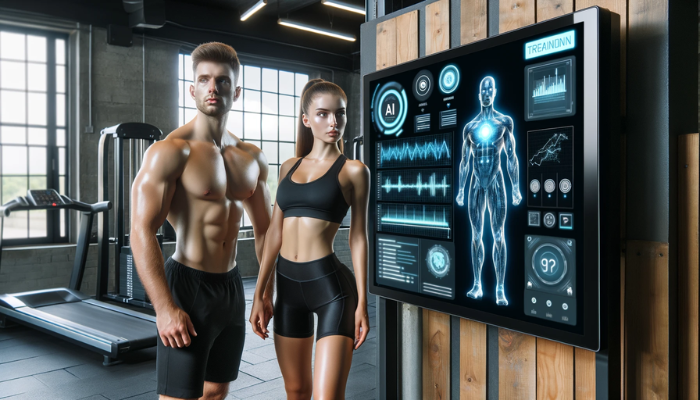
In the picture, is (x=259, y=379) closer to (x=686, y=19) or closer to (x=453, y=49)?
(x=453, y=49)

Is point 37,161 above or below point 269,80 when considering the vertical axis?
below

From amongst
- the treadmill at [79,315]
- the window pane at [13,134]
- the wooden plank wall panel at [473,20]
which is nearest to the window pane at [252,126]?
the window pane at [13,134]

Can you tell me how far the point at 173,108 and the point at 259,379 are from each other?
4497mm

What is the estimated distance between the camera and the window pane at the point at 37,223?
6.35 metres

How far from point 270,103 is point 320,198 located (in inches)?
262

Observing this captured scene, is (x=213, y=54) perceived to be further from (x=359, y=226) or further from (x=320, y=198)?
(x=359, y=226)

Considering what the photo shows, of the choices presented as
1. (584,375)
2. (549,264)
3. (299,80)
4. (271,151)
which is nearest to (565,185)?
(549,264)

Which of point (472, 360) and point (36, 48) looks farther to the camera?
point (36, 48)

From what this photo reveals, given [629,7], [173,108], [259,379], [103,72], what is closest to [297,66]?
[173,108]

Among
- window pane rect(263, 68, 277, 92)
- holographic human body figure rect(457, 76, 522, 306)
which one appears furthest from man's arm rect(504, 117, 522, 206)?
window pane rect(263, 68, 277, 92)

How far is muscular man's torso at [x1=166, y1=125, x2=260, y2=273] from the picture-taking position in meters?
1.77

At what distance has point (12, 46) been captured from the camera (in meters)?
6.14

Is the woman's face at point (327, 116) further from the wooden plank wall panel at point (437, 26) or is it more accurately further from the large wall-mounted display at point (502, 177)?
the wooden plank wall panel at point (437, 26)

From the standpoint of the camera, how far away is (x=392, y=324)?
256 centimetres
